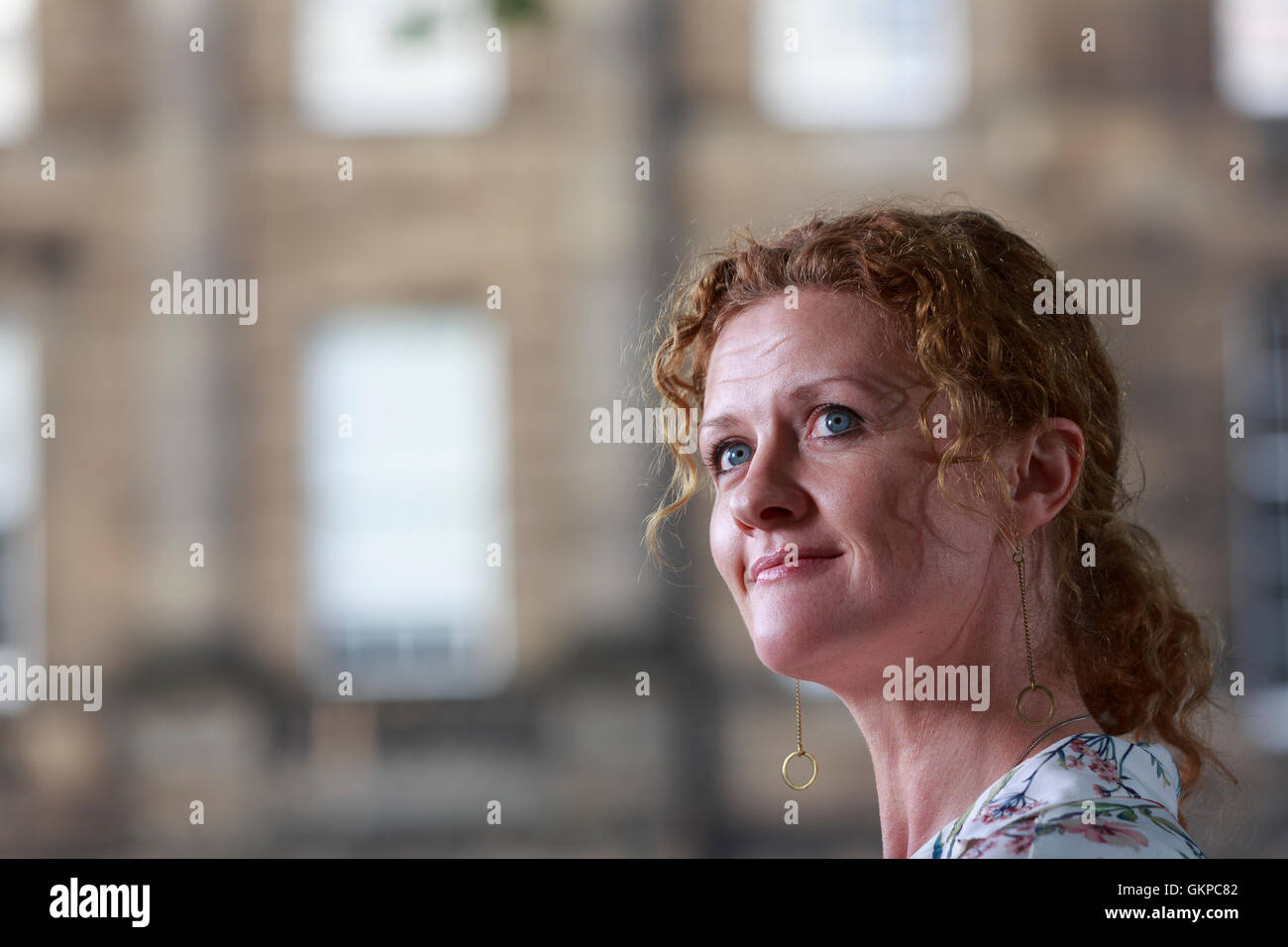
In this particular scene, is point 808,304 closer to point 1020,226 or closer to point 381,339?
point 1020,226

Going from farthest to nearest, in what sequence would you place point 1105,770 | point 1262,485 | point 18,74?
point 18,74 < point 1262,485 < point 1105,770

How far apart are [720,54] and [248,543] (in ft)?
15.9

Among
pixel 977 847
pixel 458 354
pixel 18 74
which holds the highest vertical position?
pixel 18 74

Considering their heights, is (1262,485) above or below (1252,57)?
below

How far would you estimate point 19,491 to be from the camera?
1081cm

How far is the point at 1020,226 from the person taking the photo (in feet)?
6.86

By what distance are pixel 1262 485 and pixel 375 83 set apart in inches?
269

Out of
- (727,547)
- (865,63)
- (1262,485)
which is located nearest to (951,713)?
(727,547)

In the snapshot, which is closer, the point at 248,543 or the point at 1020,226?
the point at 1020,226

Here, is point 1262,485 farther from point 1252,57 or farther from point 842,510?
point 842,510

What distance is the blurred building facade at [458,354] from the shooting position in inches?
402

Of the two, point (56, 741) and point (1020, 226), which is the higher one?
→ point (1020, 226)
